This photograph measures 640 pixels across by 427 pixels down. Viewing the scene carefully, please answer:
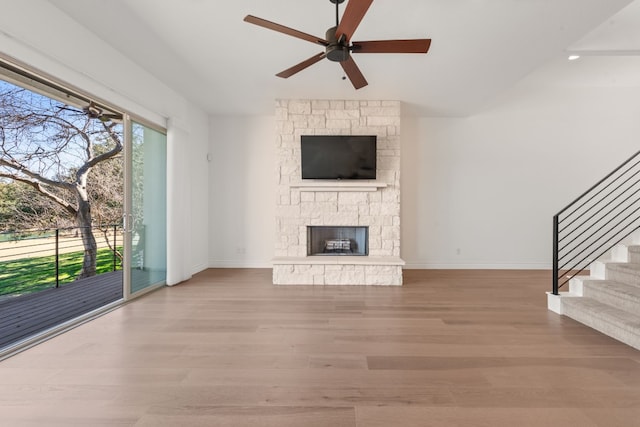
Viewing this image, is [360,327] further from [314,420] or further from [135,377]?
[135,377]

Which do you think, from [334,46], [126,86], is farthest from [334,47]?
[126,86]

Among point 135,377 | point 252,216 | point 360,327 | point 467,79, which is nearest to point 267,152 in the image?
point 252,216

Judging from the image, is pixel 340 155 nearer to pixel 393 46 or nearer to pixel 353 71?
pixel 353 71

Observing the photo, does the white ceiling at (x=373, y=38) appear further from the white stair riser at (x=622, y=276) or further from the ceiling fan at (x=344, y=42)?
the white stair riser at (x=622, y=276)

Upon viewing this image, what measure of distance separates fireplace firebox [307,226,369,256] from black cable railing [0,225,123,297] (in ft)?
11.1

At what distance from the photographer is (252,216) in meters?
5.18

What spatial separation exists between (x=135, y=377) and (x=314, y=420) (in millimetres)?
1218

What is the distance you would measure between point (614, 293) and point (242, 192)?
16.6 feet

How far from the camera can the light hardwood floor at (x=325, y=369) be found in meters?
Answer: 1.51

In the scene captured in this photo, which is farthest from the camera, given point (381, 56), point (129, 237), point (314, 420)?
point (129, 237)

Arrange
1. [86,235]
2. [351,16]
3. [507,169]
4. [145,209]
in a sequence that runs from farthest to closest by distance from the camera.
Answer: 1. [507,169]
2. [86,235]
3. [145,209]
4. [351,16]

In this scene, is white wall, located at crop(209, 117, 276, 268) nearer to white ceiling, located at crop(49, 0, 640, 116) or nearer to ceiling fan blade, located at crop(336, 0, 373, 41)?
white ceiling, located at crop(49, 0, 640, 116)

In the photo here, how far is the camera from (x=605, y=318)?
2.49m

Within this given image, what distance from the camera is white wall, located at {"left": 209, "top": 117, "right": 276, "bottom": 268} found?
5.18m
